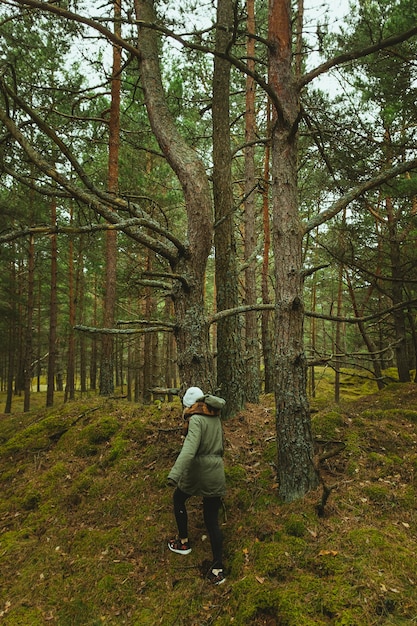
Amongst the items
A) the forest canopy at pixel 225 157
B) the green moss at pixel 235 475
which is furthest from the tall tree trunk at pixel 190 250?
the green moss at pixel 235 475

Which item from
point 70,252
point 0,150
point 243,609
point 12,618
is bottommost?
point 12,618

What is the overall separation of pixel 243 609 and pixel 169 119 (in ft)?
20.0

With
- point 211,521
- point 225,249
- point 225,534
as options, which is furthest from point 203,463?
point 225,249

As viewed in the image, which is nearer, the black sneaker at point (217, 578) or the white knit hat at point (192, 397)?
the black sneaker at point (217, 578)

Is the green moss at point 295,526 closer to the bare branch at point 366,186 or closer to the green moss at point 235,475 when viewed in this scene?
the green moss at point 235,475

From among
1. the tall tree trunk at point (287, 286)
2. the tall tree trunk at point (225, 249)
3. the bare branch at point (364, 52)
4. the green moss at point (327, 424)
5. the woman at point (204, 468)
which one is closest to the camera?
the bare branch at point (364, 52)

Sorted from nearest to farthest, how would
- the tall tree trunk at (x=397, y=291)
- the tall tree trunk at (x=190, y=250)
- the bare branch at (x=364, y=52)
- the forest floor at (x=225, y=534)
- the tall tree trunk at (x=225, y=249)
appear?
the forest floor at (x=225, y=534) → the bare branch at (x=364, y=52) → the tall tree trunk at (x=190, y=250) → the tall tree trunk at (x=225, y=249) → the tall tree trunk at (x=397, y=291)

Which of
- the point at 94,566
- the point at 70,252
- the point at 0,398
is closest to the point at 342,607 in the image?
the point at 94,566

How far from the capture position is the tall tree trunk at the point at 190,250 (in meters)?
4.75

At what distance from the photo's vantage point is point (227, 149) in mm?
A: 6699

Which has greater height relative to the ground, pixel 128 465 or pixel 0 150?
pixel 0 150

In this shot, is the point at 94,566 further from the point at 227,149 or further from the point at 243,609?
the point at 227,149

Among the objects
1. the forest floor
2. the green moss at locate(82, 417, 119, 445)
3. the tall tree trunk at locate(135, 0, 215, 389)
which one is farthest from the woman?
the green moss at locate(82, 417, 119, 445)

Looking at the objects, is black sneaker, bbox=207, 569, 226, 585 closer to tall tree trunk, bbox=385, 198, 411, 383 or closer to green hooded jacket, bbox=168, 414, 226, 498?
green hooded jacket, bbox=168, 414, 226, 498
